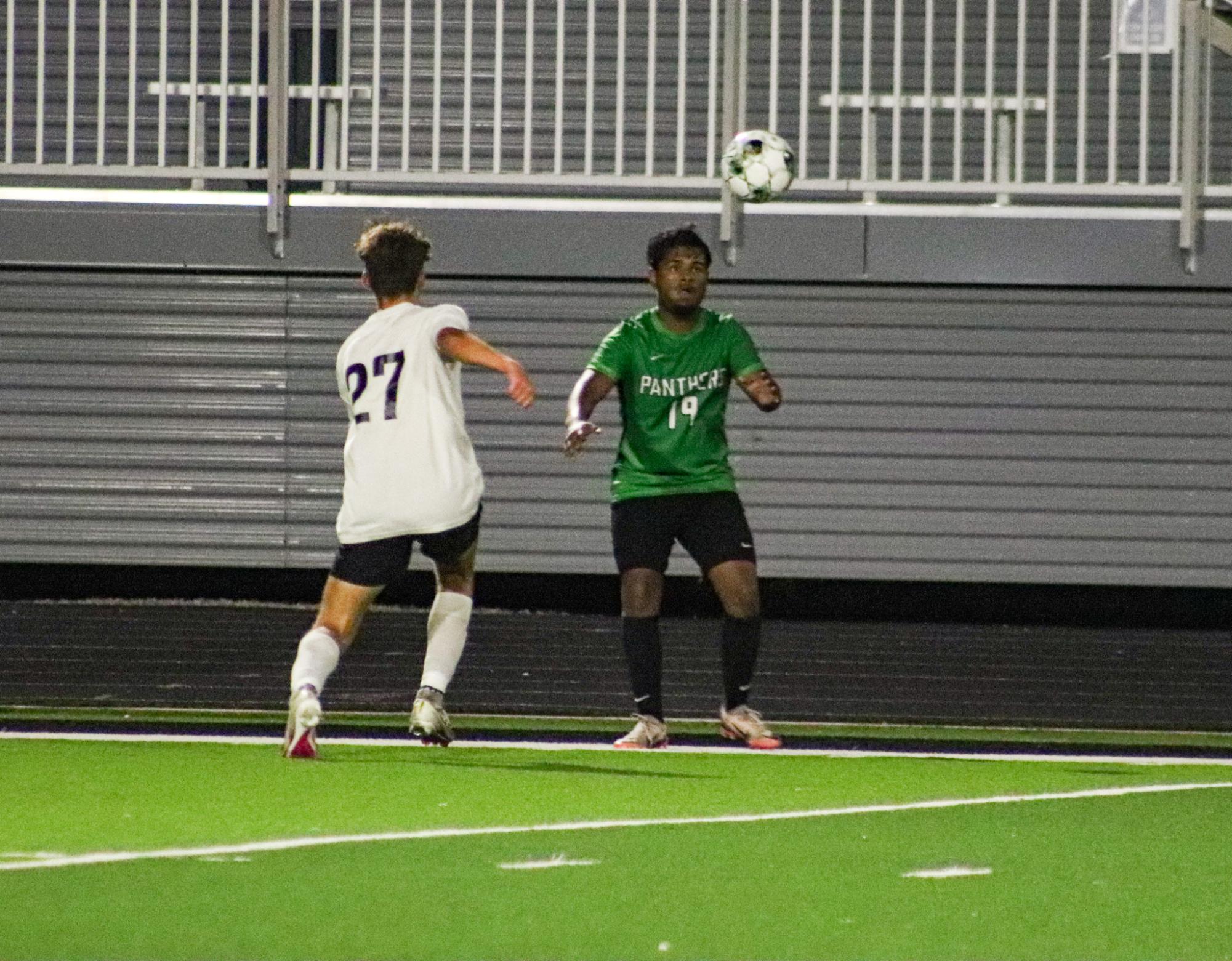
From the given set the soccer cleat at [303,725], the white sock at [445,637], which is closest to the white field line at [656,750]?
the white sock at [445,637]

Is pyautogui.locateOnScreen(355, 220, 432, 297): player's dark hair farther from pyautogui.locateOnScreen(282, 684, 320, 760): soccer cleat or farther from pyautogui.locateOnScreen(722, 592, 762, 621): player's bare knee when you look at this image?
pyautogui.locateOnScreen(722, 592, 762, 621): player's bare knee

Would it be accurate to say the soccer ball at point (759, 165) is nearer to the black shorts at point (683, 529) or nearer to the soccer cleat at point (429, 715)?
the black shorts at point (683, 529)

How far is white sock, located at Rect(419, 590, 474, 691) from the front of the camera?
7625 millimetres

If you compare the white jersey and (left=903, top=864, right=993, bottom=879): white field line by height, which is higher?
the white jersey

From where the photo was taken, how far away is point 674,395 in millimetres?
8055

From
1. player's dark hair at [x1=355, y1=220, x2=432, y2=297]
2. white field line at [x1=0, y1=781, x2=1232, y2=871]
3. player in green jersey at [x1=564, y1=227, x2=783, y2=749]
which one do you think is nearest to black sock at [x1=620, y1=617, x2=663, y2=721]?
player in green jersey at [x1=564, y1=227, x2=783, y2=749]

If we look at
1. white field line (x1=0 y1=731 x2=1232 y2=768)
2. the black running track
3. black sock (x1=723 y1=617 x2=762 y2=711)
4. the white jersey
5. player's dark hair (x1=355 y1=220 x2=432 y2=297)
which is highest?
player's dark hair (x1=355 y1=220 x2=432 y2=297)

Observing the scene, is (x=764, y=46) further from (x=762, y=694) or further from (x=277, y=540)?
(x=762, y=694)

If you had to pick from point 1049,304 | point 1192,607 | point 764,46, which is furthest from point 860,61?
point 1192,607

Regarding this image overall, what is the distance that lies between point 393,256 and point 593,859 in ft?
9.35

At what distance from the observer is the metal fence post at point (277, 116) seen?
1230cm

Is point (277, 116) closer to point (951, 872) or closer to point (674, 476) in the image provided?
point (674, 476)

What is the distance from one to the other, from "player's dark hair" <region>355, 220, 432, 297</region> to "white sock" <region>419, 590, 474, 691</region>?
99 centimetres

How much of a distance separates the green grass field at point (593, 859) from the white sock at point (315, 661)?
10.4 inches
